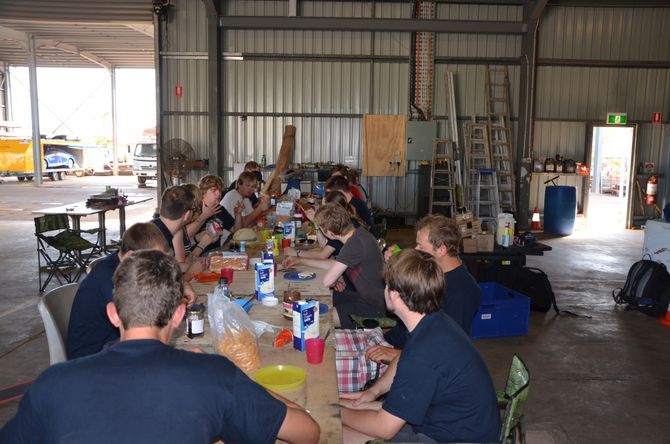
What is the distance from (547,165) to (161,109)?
29.5ft

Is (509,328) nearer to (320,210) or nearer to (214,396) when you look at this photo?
(320,210)

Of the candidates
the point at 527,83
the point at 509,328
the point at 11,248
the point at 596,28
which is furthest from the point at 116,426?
the point at 596,28

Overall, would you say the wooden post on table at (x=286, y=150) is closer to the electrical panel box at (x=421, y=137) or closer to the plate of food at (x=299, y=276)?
the electrical panel box at (x=421, y=137)

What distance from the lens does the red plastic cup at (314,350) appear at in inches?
95.8

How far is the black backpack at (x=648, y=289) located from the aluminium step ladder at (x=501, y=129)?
5.44 m

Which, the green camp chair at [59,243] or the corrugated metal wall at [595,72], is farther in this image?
the corrugated metal wall at [595,72]

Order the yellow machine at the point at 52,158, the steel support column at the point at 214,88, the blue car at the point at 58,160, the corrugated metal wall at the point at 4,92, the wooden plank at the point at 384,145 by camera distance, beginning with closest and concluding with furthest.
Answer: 1. the steel support column at the point at 214,88
2. the wooden plank at the point at 384,145
3. the yellow machine at the point at 52,158
4. the blue car at the point at 58,160
5. the corrugated metal wall at the point at 4,92

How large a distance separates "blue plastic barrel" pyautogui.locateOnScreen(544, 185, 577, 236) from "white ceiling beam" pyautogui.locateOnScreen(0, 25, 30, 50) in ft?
55.8

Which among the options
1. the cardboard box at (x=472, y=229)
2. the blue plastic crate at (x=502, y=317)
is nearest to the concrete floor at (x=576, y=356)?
the blue plastic crate at (x=502, y=317)

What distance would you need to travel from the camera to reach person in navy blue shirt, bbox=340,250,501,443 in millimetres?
2025

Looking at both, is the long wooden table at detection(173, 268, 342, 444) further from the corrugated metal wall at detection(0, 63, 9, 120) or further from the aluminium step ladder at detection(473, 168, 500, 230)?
the corrugated metal wall at detection(0, 63, 9, 120)

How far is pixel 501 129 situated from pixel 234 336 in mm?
11084

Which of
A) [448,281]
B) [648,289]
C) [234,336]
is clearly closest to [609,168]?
[648,289]

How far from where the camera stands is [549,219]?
1229 cm
